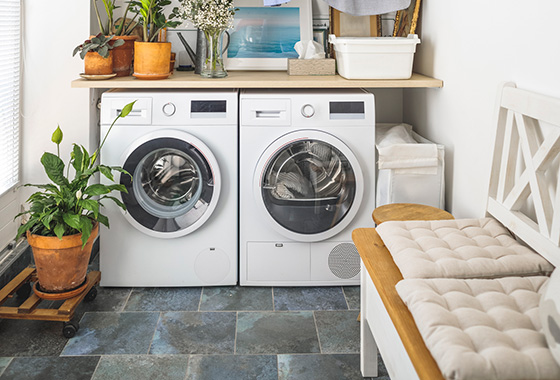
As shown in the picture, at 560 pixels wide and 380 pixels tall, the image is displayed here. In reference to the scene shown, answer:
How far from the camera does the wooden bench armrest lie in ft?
4.28

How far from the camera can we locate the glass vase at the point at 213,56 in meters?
2.81

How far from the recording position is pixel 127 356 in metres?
2.25

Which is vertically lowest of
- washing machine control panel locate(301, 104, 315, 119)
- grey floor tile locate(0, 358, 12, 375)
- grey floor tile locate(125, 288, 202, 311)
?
grey floor tile locate(0, 358, 12, 375)

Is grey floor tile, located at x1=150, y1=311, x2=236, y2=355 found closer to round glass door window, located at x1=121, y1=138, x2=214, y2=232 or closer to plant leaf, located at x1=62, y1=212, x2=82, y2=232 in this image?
round glass door window, located at x1=121, y1=138, x2=214, y2=232

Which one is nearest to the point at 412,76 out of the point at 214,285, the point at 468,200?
the point at 468,200

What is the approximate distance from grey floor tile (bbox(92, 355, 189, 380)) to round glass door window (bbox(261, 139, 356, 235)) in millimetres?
832

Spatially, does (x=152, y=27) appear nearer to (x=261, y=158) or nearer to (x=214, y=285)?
(x=261, y=158)

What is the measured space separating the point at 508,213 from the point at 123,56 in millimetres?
1922

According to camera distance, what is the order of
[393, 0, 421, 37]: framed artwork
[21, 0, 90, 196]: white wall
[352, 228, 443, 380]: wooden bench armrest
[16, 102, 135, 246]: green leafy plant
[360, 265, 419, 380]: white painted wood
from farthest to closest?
[393, 0, 421, 37]: framed artwork < [21, 0, 90, 196]: white wall < [16, 102, 135, 246]: green leafy plant < [360, 265, 419, 380]: white painted wood < [352, 228, 443, 380]: wooden bench armrest

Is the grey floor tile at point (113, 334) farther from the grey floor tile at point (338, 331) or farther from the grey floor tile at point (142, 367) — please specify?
the grey floor tile at point (338, 331)

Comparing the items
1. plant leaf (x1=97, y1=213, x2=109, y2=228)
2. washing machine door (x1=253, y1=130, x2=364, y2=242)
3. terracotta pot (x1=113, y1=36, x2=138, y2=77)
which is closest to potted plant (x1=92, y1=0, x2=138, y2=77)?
terracotta pot (x1=113, y1=36, x2=138, y2=77)

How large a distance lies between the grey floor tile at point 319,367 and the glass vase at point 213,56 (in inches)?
55.0

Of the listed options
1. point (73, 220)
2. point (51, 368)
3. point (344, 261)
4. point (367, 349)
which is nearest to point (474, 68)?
point (344, 261)

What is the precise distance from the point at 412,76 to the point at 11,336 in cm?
220
